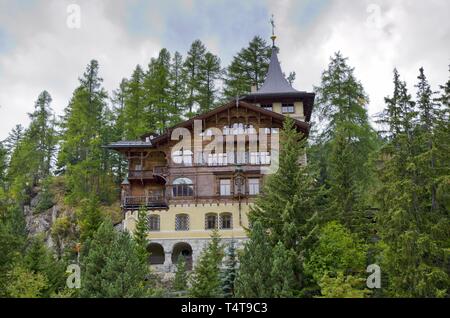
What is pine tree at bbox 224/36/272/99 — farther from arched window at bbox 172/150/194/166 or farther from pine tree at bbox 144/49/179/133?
arched window at bbox 172/150/194/166

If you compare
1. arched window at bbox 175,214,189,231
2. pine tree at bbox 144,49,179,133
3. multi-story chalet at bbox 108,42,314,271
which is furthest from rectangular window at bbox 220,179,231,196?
pine tree at bbox 144,49,179,133

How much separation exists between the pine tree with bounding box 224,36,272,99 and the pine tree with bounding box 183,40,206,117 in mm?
3219

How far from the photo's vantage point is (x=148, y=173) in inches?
1767

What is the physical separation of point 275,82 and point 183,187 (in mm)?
15855

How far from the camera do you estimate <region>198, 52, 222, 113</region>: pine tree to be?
56094 millimetres

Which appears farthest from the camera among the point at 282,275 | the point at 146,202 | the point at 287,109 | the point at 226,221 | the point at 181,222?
the point at 287,109

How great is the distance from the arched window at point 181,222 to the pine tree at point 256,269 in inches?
575

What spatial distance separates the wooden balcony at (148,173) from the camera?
43.6 metres

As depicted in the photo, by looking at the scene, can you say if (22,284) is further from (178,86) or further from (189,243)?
(178,86)

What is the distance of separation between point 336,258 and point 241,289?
641 cm

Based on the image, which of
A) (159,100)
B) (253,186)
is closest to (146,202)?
(253,186)

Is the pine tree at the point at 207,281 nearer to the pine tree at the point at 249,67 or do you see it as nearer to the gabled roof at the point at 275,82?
the gabled roof at the point at 275,82
